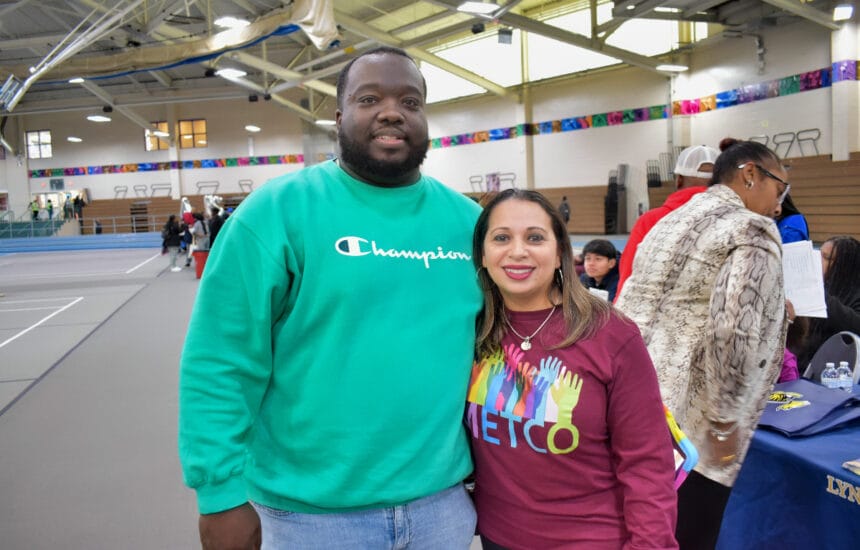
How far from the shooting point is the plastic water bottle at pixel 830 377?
8.89 ft

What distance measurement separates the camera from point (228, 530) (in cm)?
120

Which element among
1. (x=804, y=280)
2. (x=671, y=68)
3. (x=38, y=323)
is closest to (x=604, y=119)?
(x=671, y=68)

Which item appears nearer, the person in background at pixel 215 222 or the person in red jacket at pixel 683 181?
the person in red jacket at pixel 683 181

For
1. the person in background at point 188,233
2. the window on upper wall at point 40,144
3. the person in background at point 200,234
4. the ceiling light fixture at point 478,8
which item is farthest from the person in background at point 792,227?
the window on upper wall at point 40,144

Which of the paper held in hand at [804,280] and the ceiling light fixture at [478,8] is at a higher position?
the ceiling light fixture at [478,8]

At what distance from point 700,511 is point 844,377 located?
1.26 metres

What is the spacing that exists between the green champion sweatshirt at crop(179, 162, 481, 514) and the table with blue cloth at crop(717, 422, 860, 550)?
4.18ft

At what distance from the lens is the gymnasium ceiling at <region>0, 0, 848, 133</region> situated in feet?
39.7

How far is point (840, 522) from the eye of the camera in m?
1.90

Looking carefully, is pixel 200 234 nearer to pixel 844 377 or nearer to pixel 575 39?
pixel 575 39

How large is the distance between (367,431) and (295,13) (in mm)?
9779

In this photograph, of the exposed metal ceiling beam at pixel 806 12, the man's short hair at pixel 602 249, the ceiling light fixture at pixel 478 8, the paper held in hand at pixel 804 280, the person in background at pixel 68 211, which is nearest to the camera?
the paper held in hand at pixel 804 280

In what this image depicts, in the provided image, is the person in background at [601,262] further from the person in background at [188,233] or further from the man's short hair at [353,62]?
the person in background at [188,233]

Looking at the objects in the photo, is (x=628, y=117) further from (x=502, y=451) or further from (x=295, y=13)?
(x=502, y=451)
